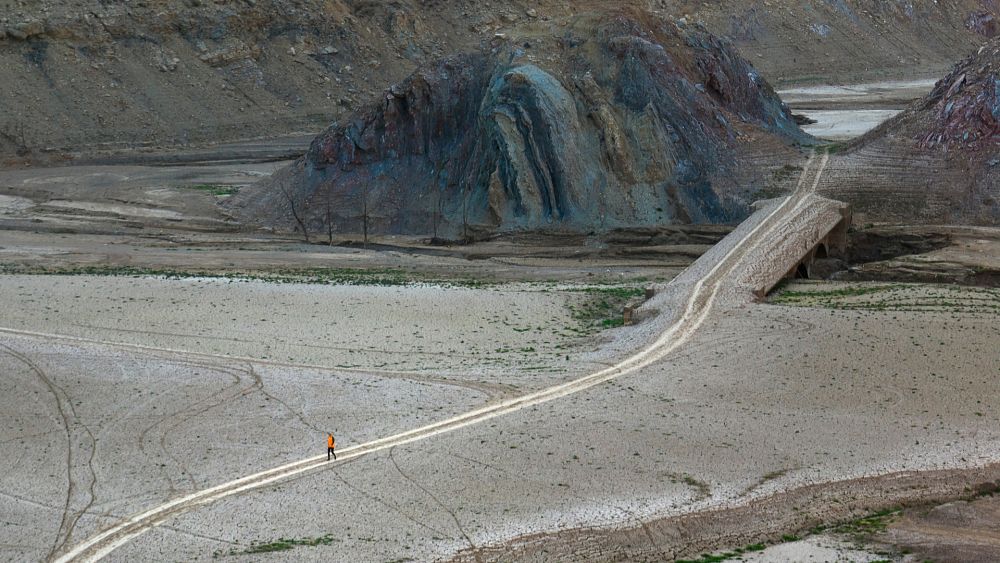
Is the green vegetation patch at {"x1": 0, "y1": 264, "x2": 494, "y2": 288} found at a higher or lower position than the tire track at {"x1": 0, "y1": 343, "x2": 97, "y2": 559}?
higher

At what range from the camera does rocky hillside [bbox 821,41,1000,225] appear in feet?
172

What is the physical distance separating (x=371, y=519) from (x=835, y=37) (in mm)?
106623

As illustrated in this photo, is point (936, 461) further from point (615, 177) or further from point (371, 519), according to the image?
point (615, 177)

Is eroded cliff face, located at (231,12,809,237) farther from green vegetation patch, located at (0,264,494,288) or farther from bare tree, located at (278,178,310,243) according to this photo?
green vegetation patch, located at (0,264,494,288)

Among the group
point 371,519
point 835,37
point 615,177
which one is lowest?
point 371,519

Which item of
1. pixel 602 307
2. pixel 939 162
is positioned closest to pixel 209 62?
pixel 939 162

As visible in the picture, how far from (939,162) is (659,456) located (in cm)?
3475

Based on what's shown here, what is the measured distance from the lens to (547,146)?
176 feet

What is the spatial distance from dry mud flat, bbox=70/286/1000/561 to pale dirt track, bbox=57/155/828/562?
0.35 m

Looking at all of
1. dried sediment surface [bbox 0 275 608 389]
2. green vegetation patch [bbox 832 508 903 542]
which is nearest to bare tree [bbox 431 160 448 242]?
dried sediment surface [bbox 0 275 608 389]

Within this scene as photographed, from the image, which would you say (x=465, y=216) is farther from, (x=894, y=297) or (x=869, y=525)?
(x=869, y=525)

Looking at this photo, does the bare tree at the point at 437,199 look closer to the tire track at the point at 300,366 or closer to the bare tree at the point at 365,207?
the bare tree at the point at 365,207

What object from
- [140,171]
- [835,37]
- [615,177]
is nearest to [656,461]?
[615,177]

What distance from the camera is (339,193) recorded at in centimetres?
5838
